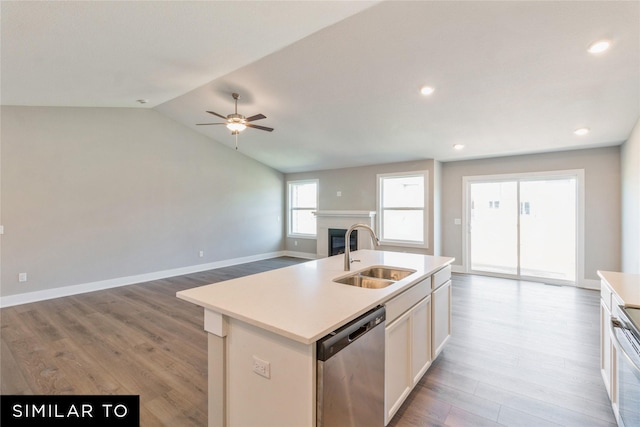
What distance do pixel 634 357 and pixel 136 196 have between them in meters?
6.30

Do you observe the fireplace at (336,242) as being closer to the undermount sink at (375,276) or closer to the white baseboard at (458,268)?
the white baseboard at (458,268)

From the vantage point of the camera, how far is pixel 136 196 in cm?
520

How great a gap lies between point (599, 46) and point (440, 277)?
98.9 inches

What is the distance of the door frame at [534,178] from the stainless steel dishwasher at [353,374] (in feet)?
16.8

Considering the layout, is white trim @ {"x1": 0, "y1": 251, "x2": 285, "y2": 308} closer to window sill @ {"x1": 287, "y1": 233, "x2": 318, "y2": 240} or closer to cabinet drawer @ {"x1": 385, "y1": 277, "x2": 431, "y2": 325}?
window sill @ {"x1": 287, "y1": 233, "x2": 318, "y2": 240}

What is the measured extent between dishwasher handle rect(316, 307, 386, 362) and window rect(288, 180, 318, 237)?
6.35 m

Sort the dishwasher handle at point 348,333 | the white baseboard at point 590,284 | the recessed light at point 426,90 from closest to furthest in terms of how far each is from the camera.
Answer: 1. the dishwasher handle at point 348,333
2. the recessed light at point 426,90
3. the white baseboard at point 590,284

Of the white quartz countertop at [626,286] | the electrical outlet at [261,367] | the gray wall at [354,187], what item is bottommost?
the electrical outlet at [261,367]

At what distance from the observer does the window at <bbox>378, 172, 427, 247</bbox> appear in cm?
607

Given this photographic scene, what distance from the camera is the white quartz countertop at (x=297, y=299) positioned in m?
1.19

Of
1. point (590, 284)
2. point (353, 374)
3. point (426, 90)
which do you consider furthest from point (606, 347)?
point (590, 284)

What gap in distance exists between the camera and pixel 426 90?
11.6ft

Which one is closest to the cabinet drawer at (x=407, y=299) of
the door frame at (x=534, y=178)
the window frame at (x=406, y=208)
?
the window frame at (x=406, y=208)

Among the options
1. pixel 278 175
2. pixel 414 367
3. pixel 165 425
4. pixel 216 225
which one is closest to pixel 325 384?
pixel 414 367
